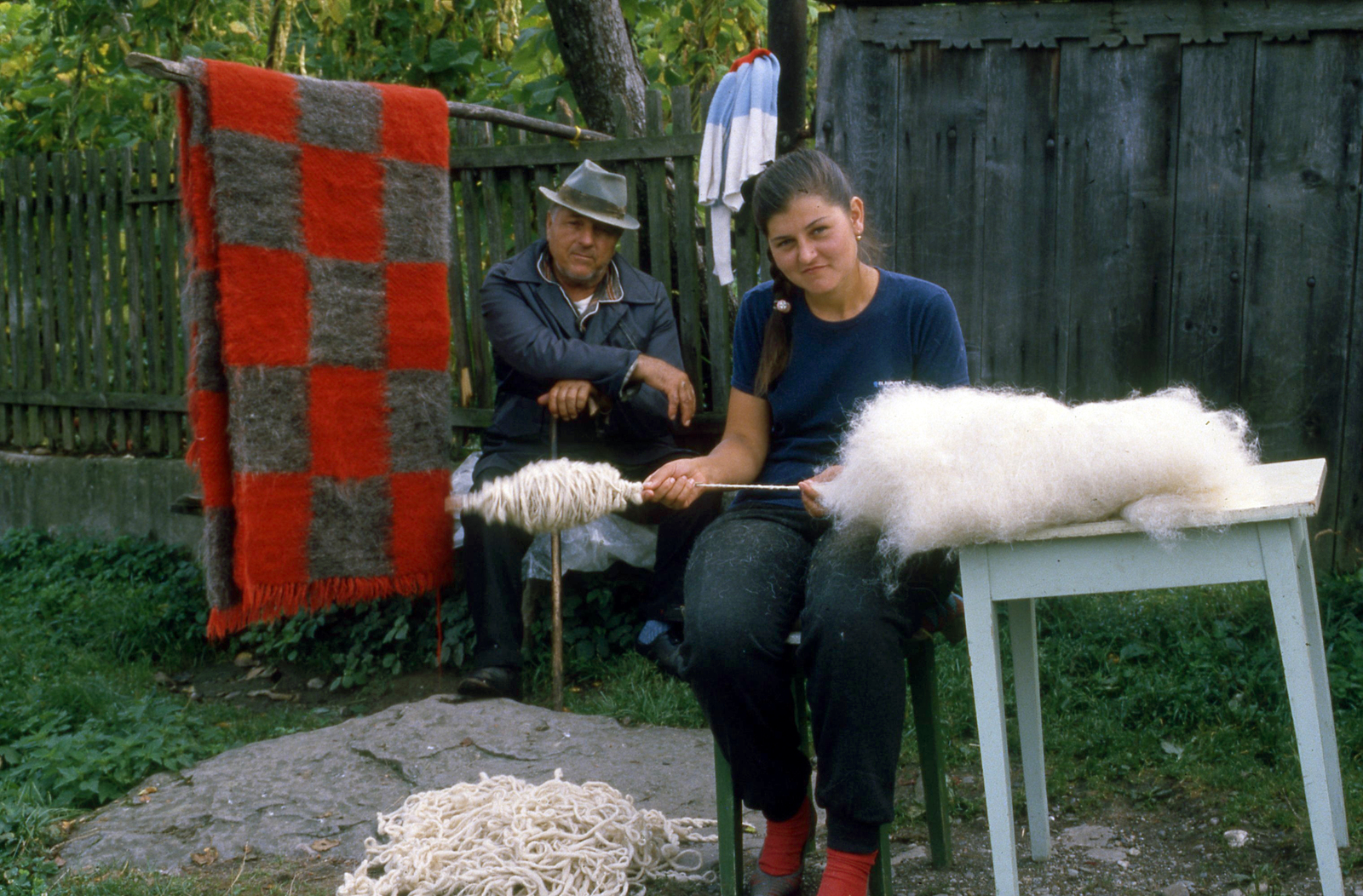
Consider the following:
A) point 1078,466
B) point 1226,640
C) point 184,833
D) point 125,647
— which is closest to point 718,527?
point 1078,466

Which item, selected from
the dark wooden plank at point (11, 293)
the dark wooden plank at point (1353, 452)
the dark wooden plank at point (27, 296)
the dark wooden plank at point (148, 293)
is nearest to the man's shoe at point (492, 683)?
the dark wooden plank at point (1353, 452)

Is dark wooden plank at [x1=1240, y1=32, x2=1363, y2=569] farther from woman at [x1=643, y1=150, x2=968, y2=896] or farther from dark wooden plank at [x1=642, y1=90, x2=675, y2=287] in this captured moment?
dark wooden plank at [x1=642, y1=90, x2=675, y2=287]

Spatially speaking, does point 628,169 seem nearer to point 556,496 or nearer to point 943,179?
point 943,179

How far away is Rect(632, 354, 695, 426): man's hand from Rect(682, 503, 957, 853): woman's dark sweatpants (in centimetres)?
155

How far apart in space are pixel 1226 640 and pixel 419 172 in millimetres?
3388

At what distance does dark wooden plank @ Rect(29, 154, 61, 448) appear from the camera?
6723 millimetres

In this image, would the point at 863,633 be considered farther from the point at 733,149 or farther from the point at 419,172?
the point at 419,172

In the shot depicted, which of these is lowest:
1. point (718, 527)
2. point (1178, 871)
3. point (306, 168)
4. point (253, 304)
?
point (1178, 871)

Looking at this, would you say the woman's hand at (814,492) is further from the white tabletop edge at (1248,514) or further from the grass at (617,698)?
the grass at (617,698)

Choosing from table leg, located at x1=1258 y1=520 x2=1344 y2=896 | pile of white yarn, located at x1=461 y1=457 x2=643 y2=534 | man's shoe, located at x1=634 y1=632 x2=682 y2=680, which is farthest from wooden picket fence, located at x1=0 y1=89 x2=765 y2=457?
table leg, located at x1=1258 y1=520 x2=1344 y2=896

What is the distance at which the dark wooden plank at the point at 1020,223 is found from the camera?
431cm

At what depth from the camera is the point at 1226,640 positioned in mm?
3883

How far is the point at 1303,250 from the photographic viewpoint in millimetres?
4180

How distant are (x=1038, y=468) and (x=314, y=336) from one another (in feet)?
9.48
